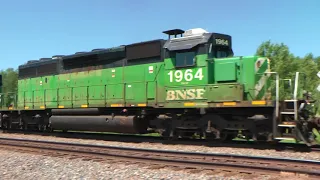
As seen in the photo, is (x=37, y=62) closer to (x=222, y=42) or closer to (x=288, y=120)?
(x=222, y=42)

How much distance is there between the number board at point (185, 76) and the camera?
11.3m

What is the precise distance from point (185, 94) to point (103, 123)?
13.2 ft

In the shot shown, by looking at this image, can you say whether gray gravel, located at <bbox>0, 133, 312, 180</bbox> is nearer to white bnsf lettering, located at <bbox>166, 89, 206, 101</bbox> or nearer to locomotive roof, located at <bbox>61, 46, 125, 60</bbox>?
white bnsf lettering, located at <bbox>166, 89, 206, 101</bbox>

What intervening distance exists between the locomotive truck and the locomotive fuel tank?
37mm

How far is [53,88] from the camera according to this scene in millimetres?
16656

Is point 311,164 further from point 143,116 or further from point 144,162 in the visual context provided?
point 143,116

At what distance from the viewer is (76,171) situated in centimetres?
748

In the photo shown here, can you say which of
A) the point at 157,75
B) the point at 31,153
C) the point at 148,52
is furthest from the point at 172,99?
the point at 31,153

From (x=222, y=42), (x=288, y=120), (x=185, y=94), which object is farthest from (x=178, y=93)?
(x=288, y=120)

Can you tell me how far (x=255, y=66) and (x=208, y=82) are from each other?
1.55m

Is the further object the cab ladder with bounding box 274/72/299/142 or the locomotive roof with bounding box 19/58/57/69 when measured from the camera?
the locomotive roof with bounding box 19/58/57/69

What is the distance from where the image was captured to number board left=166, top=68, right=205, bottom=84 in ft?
37.1

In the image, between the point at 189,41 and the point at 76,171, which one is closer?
the point at 76,171

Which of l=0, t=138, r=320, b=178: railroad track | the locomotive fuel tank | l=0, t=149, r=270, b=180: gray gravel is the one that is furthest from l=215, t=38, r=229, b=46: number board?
l=0, t=149, r=270, b=180: gray gravel
